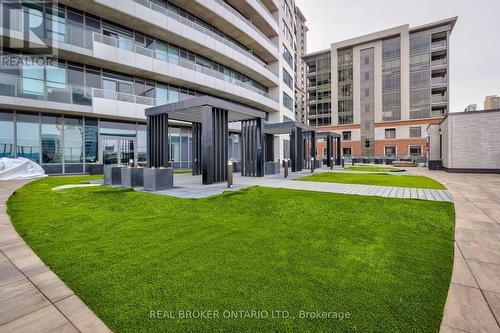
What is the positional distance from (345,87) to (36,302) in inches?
2611

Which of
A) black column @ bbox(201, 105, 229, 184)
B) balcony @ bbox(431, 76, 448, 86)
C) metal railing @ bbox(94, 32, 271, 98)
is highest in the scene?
balcony @ bbox(431, 76, 448, 86)

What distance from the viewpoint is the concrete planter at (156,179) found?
33.0 ft

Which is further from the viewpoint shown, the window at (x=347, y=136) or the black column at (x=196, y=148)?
the window at (x=347, y=136)

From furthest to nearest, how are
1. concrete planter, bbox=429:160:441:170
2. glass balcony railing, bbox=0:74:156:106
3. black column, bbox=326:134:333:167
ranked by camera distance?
black column, bbox=326:134:333:167
concrete planter, bbox=429:160:441:170
glass balcony railing, bbox=0:74:156:106

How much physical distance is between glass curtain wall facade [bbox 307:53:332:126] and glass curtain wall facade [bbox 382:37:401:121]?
1296 cm

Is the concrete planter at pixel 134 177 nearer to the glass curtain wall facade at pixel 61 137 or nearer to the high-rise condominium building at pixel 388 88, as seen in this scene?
the glass curtain wall facade at pixel 61 137

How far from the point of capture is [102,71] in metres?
19.9

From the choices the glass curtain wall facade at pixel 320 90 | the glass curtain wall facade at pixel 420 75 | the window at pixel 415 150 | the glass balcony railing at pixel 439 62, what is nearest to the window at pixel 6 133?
the glass curtain wall facade at pixel 320 90

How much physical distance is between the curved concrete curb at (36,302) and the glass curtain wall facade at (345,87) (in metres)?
63.0

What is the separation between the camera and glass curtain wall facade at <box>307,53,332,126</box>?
62.9 metres

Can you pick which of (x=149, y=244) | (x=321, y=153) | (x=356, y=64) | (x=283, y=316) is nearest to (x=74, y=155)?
(x=149, y=244)

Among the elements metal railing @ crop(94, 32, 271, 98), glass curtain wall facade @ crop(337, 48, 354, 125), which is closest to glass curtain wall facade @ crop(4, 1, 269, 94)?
metal railing @ crop(94, 32, 271, 98)

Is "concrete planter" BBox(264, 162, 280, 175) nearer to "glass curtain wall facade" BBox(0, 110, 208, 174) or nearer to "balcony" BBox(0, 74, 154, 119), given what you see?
"glass curtain wall facade" BBox(0, 110, 208, 174)

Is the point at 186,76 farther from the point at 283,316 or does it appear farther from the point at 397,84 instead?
the point at 397,84
